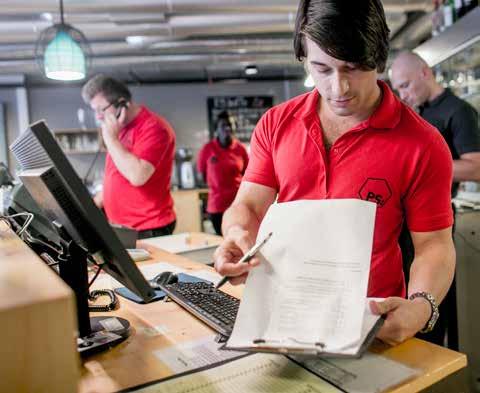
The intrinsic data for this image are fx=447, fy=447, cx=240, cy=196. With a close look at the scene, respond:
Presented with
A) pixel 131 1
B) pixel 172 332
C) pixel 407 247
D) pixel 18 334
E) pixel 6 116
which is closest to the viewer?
pixel 18 334

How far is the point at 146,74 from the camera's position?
643 centimetres

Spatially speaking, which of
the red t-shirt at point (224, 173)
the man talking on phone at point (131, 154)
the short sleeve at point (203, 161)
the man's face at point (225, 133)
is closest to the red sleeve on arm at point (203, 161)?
the short sleeve at point (203, 161)

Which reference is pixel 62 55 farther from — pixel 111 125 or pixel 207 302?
pixel 207 302

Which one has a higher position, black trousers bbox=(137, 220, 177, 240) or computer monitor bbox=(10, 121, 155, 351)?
computer monitor bbox=(10, 121, 155, 351)

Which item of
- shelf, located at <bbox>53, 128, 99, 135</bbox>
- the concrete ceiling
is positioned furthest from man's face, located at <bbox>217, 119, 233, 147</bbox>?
shelf, located at <bbox>53, 128, 99, 135</bbox>

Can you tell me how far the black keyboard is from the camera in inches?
39.6

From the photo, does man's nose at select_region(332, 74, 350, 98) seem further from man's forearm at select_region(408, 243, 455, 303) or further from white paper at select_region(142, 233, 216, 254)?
white paper at select_region(142, 233, 216, 254)

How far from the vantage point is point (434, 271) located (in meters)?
1.04

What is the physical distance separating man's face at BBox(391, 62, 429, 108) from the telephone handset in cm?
157

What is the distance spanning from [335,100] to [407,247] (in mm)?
794

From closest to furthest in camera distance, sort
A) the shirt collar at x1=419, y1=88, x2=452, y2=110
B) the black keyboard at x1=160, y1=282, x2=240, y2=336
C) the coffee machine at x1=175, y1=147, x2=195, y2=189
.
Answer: the black keyboard at x1=160, y1=282, x2=240, y2=336, the shirt collar at x1=419, y1=88, x2=452, y2=110, the coffee machine at x1=175, y1=147, x2=195, y2=189

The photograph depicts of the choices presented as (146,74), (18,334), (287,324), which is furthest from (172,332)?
(146,74)

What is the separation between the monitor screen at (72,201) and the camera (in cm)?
66

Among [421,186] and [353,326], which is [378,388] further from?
[421,186]
